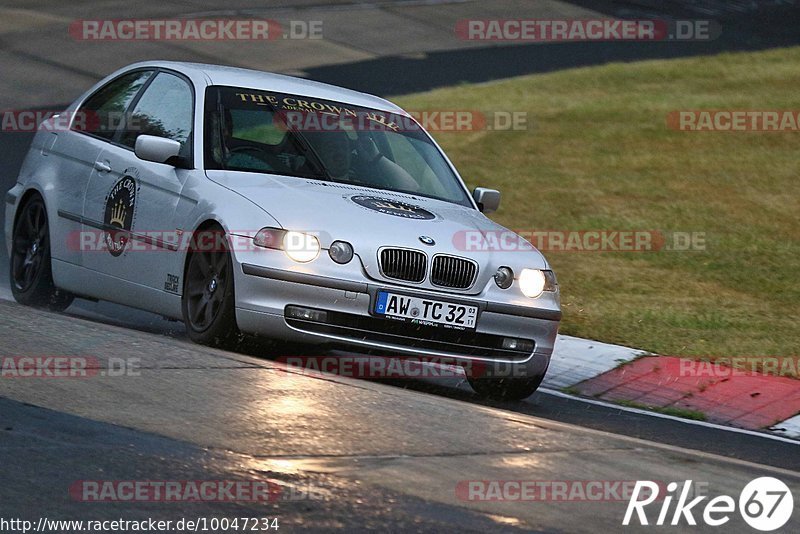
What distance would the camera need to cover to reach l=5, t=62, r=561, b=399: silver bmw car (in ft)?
23.5

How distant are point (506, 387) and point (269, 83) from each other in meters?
2.28

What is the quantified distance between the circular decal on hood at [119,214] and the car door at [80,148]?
9.6 inches

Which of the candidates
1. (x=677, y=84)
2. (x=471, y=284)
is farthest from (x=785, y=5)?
(x=471, y=284)

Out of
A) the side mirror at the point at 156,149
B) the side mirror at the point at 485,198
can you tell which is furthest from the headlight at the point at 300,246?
the side mirror at the point at 485,198

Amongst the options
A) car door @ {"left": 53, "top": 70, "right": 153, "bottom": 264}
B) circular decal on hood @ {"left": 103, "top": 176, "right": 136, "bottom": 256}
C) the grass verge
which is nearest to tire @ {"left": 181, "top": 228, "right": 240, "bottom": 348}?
circular decal on hood @ {"left": 103, "top": 176, "right": 136, "bottom": 256}

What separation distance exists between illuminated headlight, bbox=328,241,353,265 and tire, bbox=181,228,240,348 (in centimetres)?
52

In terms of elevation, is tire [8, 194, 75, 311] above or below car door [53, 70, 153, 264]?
below

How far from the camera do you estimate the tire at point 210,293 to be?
7.28 m

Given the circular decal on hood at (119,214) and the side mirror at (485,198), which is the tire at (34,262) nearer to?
the circular decal on hood at (119,214)

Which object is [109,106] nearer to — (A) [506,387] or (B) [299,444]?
(A) [506,387]

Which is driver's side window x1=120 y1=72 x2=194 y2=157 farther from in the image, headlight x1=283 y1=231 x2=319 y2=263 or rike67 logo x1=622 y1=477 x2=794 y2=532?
rike67 logo x1=622 y1=477 x2=794 y2=532

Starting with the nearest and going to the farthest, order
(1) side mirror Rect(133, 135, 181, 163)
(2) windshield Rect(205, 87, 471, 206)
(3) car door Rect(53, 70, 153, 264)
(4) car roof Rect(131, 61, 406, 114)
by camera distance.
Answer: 1. (1) side mirror Rect(133, 135, 181, 163)
2. (2) windshield Rect(205, 87, 471, 206)
3. (4) car roof Rect(131, 61, 406, 114)
4. (3) car door Rect(53, 70, 153, 264)

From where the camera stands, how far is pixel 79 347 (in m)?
6.61

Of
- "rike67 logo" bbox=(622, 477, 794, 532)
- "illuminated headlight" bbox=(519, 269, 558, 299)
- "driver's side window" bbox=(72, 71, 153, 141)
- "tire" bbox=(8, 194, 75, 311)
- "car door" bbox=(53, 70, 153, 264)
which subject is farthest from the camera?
"tire" bbox=(8, 194, 75, 311)
